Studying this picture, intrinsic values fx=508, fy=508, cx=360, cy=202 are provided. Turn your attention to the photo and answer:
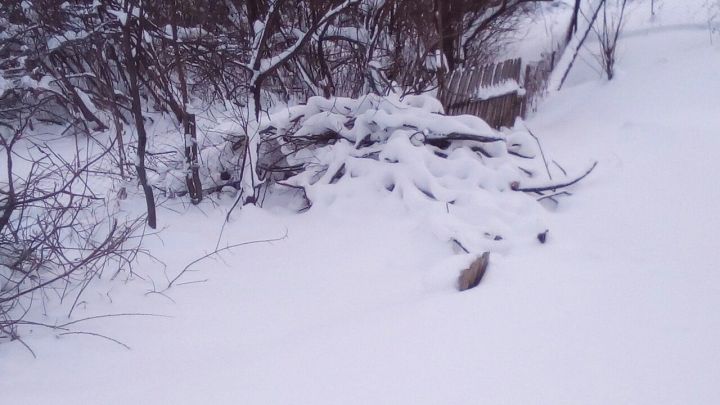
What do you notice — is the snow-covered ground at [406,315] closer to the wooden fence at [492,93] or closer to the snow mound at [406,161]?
the snow mound at [406,161]

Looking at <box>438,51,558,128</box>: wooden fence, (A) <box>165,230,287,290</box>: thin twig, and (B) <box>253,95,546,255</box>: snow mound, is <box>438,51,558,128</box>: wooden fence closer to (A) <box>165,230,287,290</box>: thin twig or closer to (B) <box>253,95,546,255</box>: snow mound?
(B) <box>253,95,546,255</box>: snow mound

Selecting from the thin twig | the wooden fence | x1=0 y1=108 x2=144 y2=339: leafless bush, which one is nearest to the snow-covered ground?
the thin twig

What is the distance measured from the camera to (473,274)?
2.81 meters

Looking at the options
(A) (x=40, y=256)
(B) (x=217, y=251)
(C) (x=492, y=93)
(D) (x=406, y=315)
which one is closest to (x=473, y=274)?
(D) (x=406, y=315)

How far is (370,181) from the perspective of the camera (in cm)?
A: 429

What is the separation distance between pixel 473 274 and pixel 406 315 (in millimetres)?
502

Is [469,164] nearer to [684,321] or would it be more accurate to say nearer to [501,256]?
[501,256]

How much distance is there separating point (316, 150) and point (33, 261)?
263cm

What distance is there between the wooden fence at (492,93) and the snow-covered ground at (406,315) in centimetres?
204

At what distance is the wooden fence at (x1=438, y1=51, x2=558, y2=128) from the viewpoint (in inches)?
236

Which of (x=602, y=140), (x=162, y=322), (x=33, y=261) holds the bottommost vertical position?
(x=602, y=140)

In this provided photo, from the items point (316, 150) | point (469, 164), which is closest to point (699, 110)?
point (469, 164)

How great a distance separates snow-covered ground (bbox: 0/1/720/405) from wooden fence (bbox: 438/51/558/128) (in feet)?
6.68

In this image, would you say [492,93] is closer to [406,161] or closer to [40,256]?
[406,161]
